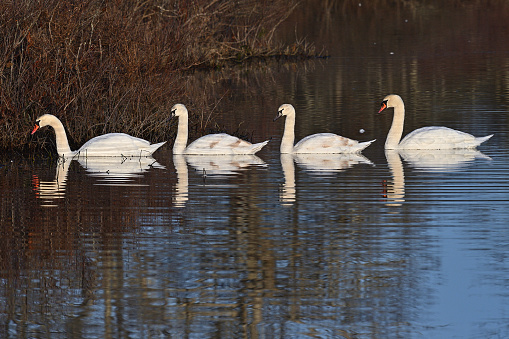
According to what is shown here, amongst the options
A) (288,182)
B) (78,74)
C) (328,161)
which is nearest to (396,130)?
(328,161)

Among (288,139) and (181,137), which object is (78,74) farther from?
(288,139)

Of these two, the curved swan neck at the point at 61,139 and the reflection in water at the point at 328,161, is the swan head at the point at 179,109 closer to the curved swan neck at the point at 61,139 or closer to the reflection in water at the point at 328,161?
the curved swan neck at the point at 61,139

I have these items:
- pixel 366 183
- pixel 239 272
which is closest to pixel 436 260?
pixel 239 272

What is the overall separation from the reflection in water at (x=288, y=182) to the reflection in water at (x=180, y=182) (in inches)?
44.7

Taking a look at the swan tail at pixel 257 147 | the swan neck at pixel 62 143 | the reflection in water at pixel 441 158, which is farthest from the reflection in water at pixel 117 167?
the reflection in water at pixel 441 158

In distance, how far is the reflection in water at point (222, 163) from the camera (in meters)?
15.5

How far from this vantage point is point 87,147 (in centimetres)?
1684

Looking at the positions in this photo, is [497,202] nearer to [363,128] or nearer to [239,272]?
[239,272]

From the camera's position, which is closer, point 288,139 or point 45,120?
point 45,120

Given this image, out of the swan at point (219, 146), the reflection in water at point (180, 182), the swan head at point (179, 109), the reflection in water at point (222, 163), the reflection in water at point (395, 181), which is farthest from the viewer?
the swan head at point (179, 109)

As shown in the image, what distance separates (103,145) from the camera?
54.9 feet

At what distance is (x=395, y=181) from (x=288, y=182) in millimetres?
1372

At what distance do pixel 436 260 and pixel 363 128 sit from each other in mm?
12431

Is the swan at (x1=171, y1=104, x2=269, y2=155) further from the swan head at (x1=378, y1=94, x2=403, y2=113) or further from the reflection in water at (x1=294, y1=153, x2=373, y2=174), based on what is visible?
the swan head at (x1=378, y1=94, x2=403, y2=113)
